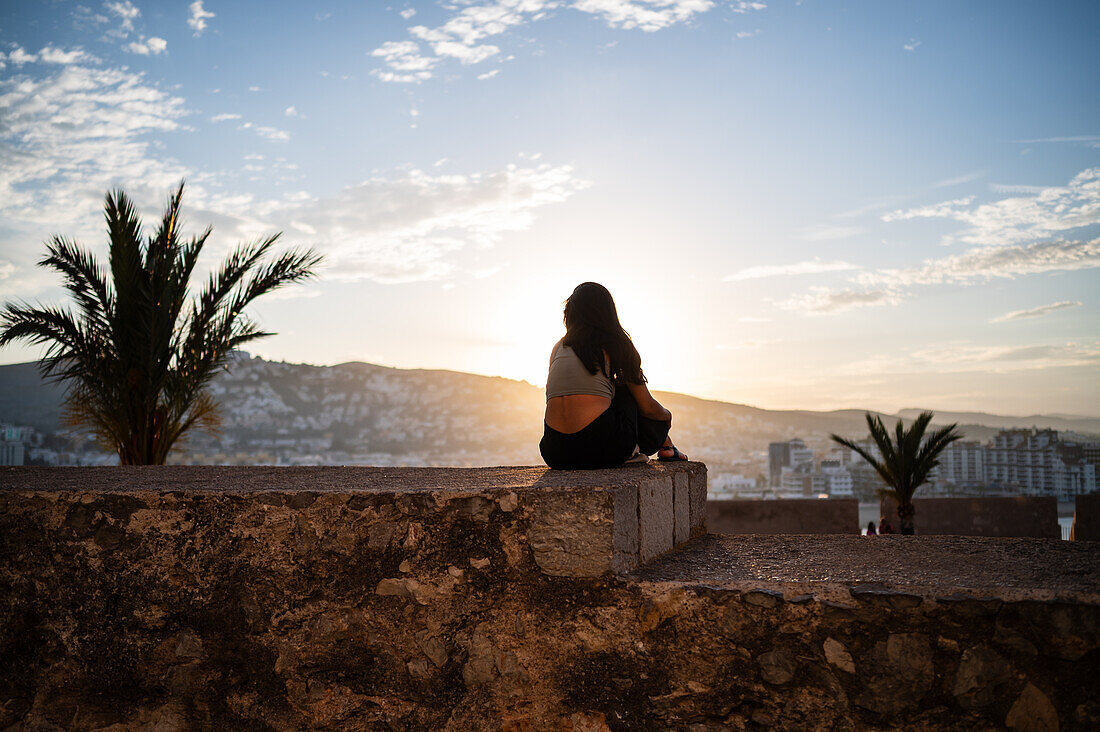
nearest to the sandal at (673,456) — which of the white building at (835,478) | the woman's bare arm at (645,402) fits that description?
the woman's bare arm at (645,402)

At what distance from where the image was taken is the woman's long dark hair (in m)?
3.18

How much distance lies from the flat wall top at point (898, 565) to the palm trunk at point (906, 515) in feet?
32.4

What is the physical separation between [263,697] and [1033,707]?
2.17 metres

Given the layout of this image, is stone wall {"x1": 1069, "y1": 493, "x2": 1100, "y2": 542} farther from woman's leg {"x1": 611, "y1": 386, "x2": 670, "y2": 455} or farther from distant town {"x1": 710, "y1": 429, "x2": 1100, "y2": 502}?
woman's leg {"x1": 611, "y1": 386, "x2": 670, "y2": 455}

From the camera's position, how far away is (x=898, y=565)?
2293 millimetres

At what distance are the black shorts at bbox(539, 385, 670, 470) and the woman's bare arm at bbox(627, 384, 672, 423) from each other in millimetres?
24

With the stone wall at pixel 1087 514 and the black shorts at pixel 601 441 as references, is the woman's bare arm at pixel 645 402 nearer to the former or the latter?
the black shorts at pixel 601 441

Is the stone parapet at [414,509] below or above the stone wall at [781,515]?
above

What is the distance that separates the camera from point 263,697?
2.33m

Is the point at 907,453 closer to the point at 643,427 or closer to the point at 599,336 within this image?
the point at 643,427

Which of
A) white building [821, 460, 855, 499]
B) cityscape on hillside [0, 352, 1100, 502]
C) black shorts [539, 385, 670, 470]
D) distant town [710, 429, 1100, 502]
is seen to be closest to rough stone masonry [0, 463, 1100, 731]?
black shorts [539, 385, 670, 470]

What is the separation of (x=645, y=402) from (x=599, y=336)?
364 millimetres

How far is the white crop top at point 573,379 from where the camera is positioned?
10.3 ft

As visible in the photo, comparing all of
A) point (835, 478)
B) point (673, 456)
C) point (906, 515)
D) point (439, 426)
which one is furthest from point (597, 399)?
point (439, 426)
